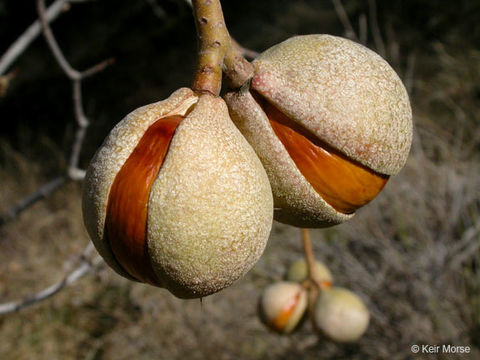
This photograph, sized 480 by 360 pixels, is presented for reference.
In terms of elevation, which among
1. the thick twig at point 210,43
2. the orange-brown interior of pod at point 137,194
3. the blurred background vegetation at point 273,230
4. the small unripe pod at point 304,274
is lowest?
the blurred background vegetation at point 273,230

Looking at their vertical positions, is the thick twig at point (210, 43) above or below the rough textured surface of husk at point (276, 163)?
above

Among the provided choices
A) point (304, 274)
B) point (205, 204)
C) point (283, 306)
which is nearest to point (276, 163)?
point (205, 204)

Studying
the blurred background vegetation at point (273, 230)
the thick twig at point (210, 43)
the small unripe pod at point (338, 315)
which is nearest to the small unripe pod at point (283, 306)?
the small unripe pod at point (338, 315)

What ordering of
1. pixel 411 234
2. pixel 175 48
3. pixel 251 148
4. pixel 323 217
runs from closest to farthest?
pixel 251 148, pixel 323 217, pixel 411 234, pixel 175 48

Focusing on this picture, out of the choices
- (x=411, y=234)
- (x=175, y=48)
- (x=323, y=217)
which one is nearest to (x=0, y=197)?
(x=175, y=48)

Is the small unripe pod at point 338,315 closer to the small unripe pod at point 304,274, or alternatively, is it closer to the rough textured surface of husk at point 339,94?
the small unripe pod at point 304,274

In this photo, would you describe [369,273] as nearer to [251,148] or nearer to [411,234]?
[411,234]

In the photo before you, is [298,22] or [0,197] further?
[298,22]
